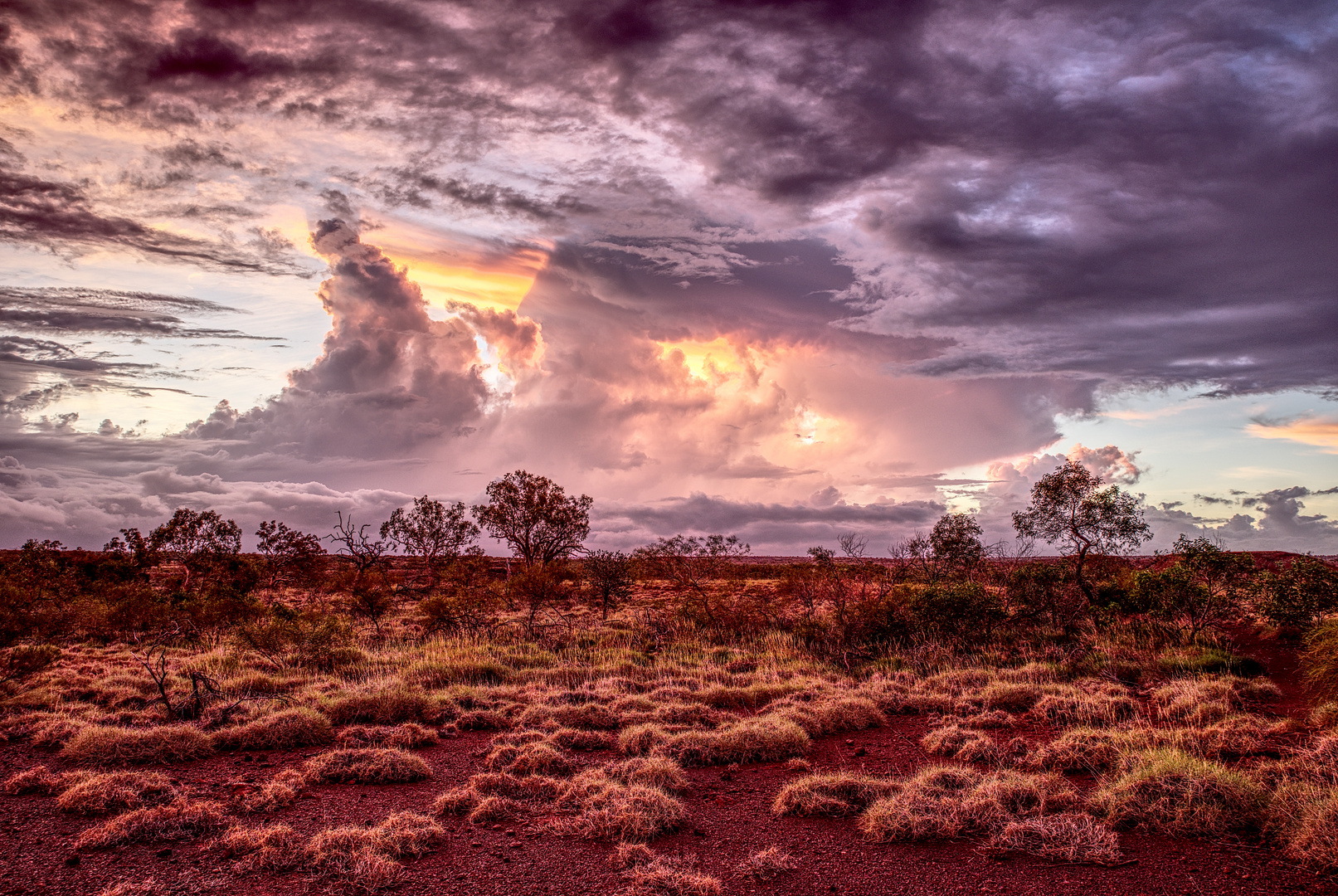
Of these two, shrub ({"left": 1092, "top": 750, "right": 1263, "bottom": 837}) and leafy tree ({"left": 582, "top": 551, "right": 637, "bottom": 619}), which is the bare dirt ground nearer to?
shrub ({"left": 1092, "top": 750, "right": 1263, "bottom": 837})

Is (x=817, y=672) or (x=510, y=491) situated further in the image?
(x=510, y=491)

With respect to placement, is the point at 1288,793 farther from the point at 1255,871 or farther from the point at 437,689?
the point at 437,689

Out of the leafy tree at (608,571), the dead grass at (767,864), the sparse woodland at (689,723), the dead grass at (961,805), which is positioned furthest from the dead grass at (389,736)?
the leafy tree at (608,571)

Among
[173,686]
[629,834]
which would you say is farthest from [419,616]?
[629,834]

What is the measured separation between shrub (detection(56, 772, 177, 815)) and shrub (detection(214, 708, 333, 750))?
8.37 ft

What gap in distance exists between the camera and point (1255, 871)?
7.35 meters

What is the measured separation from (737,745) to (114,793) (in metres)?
9.38

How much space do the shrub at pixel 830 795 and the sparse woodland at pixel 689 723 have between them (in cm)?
4

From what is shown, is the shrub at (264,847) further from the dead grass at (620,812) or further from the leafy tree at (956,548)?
the leafy tree at (956,548)

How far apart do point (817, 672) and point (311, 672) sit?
1403 cm

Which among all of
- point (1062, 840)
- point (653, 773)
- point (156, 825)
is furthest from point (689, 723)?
point (156, 825)

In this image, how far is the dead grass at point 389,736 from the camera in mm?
12539

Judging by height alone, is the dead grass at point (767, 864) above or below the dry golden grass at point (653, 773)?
below

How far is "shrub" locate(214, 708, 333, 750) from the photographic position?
12.4m
